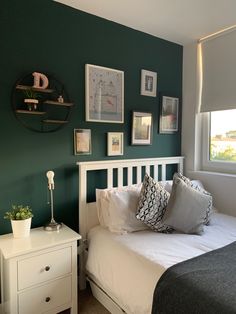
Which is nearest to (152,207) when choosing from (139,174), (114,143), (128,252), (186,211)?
(186,211)

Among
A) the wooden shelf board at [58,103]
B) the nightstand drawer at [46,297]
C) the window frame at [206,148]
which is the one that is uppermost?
the wooden shelf board at [58,103]

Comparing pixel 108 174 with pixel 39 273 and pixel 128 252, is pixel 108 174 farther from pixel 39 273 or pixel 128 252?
pixel 39 273

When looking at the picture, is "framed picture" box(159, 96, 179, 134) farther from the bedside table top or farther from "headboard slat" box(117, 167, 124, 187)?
the bedside table top

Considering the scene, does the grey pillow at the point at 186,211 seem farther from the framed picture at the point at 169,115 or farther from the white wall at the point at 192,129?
the framed picture at the point at 169,115

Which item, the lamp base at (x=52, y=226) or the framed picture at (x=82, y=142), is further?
the framed picture at (x=82, y=142)

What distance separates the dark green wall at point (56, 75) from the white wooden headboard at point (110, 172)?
11cm

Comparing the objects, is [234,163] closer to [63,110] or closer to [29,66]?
[63,110]

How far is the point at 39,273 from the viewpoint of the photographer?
161 cm

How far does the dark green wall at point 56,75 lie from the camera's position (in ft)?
5.94

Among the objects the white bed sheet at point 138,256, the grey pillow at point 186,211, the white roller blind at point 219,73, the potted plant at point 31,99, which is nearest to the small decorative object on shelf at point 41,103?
the potted plant at point 31,99

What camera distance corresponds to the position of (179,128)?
292cm

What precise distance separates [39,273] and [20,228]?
1.05 ft

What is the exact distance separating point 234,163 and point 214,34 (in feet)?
4.37

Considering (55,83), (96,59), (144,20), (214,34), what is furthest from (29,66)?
(214,34)
